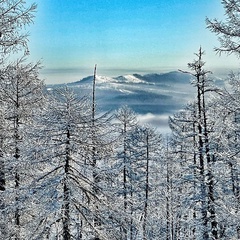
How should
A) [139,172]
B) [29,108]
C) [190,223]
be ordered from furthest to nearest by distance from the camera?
[139,172] → [190,223] → [29,108]

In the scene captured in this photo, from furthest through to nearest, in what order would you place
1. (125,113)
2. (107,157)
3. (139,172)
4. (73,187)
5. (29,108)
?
(139,172), (125,113), (29,108), (107,157), (73,187)

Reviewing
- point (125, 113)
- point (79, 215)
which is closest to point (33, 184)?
point (79, 215)

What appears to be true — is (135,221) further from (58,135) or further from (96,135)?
(58,135)

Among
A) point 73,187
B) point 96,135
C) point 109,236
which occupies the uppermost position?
point 96,135

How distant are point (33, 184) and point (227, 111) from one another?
6765 millimetres

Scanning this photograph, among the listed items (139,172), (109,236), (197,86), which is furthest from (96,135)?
(139,172)

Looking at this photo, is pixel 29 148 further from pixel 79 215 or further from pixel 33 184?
pixel 79 215

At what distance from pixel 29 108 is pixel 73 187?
17.9ft

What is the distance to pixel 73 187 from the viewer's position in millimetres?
9602

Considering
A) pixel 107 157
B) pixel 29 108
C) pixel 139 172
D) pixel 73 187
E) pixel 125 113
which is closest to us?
pixel 73 187

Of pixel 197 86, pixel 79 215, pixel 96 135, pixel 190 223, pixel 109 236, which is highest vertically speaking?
pixel 197 86

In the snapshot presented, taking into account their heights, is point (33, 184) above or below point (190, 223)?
above

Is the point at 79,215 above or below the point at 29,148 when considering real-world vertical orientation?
below

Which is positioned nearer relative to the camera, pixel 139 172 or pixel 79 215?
pixel 79 215
